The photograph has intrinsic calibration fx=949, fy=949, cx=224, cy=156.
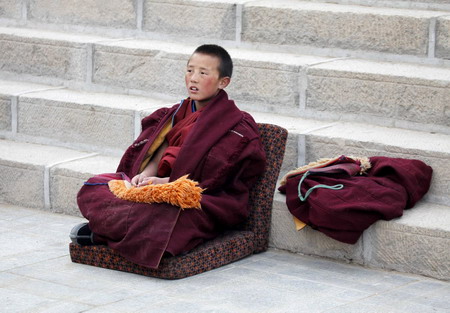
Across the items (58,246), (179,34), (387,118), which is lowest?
(58,246)

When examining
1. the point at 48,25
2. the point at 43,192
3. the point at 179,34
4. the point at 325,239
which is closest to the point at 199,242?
the point at 325,239

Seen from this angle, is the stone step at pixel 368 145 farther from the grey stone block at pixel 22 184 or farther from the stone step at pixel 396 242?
the grey stone block at pixel 22 184

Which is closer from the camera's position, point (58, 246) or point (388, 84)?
point (58, 246)

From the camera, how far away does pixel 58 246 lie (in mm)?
4727

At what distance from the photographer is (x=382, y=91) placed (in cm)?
506

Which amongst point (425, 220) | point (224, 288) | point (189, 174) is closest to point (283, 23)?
point (189, 174)

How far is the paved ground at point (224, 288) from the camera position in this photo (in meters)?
3.83

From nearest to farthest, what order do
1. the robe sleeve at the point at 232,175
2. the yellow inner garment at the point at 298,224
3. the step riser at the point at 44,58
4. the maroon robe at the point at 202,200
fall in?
the maroon robe at the point at 202,200, the robe sleeve at the point at 232,175, the yellow inner garment at the point at 298,224, the step riser at the point at 44,58

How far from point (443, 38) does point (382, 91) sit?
21.0 inches

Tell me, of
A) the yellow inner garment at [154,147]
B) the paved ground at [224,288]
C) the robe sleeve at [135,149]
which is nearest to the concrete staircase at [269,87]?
the paved ground at [224,288]

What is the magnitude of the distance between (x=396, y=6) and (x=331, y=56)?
57 cm

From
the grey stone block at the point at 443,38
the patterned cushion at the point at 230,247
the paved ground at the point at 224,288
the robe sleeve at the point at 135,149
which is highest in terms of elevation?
the grey stone block at the point at 443,38

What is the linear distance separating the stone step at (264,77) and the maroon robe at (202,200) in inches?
33.8

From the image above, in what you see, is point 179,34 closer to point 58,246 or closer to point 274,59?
point 274,59
